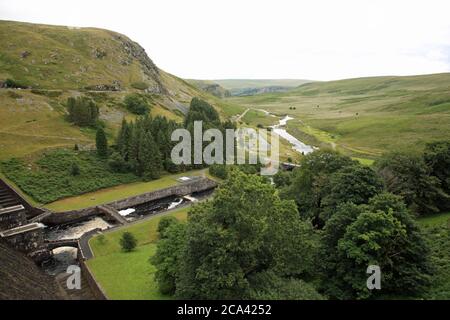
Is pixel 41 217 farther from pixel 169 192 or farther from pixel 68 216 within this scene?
pixel 169 192

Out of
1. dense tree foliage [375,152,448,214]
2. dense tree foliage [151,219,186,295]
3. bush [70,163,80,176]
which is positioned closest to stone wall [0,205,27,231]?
dense tree foliage [151,219,186,295]

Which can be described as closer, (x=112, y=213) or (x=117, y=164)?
(x=112, y=213)

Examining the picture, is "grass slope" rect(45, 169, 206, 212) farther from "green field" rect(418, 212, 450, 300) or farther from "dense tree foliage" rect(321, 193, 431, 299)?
"green field" rect(418, 212, 450, 300)

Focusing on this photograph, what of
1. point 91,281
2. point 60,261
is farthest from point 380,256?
point 60,261

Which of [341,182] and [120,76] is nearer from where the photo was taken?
[341,182]
